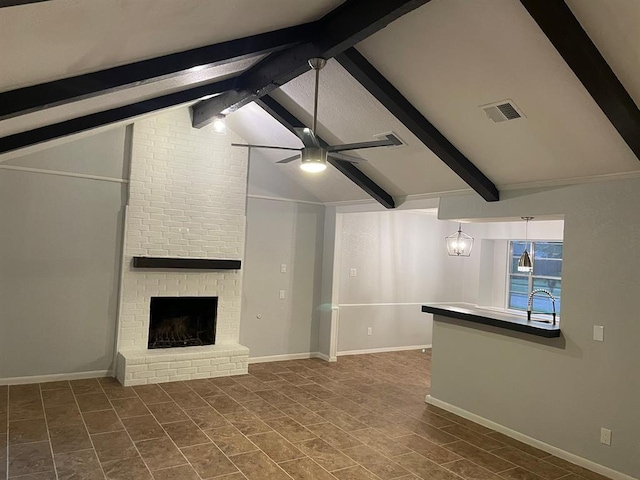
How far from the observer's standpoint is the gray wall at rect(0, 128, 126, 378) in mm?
5078

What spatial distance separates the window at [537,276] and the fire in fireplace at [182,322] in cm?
498

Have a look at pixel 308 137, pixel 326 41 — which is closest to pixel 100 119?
pixel 308 137

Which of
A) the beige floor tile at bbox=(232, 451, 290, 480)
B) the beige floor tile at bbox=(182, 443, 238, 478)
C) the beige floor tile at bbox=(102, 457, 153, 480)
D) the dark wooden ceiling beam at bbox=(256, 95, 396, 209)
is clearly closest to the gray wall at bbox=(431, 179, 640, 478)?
the dark wooden ceiling beam at bbox=(256, 95, 396, 209)

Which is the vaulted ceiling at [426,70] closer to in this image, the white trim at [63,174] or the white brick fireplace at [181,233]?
the white brick fireplace at [181,233]

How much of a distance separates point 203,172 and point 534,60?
165 inches

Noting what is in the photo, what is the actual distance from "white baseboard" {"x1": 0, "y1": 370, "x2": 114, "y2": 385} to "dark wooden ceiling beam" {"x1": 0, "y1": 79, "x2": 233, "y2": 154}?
2749mm

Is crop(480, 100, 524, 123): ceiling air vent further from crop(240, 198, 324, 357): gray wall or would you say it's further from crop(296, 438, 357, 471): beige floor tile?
crop(240, 198, 324, 357): gray wall

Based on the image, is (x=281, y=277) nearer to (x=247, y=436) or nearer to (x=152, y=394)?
(x=152, y=394)

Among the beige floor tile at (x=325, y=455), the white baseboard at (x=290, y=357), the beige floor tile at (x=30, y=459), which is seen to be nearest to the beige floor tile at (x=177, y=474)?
the beige floor tile at (x=30, y=459)

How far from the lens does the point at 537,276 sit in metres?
7.80

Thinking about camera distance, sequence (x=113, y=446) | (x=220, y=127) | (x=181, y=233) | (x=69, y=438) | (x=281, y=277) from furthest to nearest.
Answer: (x=281, y=277) < (x=220, y=127) < (x=181, y=233) < (x=69, y=438) < (x=113, y=446)

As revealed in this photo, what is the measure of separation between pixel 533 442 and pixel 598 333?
1.15m

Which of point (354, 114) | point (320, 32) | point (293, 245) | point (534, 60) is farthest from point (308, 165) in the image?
point (293, 245)

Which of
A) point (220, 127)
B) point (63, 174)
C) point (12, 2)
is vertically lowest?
point (12, 2)
